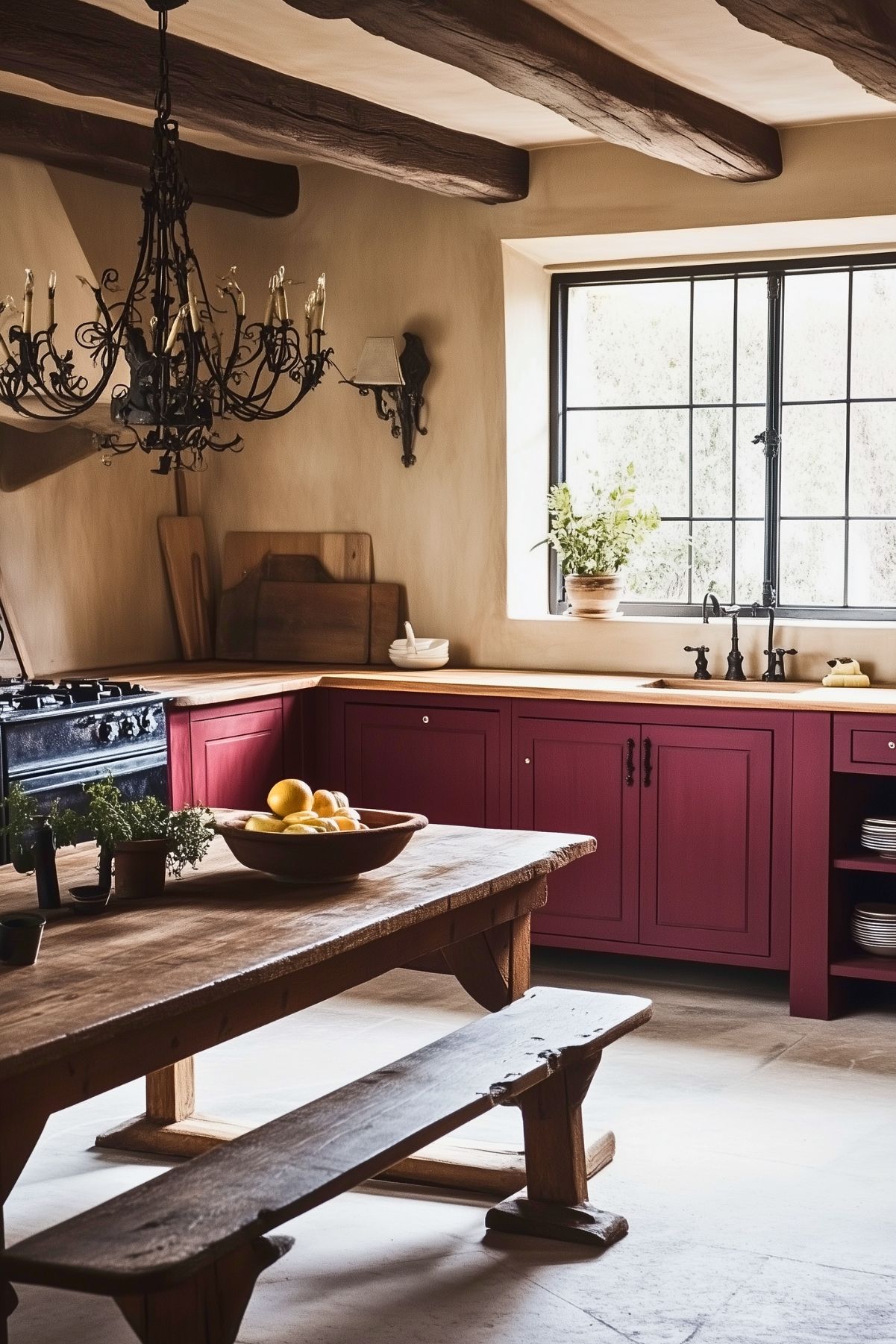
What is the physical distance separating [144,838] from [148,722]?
206cm

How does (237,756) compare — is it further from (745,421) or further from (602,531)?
(745,421)

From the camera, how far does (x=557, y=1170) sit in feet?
11.6

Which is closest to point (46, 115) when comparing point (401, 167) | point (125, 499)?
point (401, 167)

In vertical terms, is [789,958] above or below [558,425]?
below

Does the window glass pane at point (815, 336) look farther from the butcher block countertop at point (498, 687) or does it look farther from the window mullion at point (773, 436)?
the butcher block countertop at point (498, 687)

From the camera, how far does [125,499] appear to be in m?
6.39

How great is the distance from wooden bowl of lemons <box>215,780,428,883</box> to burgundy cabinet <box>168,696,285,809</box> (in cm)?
208

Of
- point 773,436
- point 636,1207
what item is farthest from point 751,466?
point 636,1207

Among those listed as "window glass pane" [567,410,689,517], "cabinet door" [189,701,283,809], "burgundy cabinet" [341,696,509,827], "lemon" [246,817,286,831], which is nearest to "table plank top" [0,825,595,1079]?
"lemon" [246,817,286,831]

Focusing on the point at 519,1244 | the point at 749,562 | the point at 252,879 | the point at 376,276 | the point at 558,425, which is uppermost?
the point at 376,276

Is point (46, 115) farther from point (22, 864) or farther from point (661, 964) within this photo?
point (661, 964)

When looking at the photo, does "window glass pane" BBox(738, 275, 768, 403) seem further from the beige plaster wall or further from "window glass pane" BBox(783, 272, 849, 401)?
the beige plaster wall

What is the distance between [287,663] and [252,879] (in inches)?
129

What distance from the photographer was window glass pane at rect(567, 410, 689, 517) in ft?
20.7
